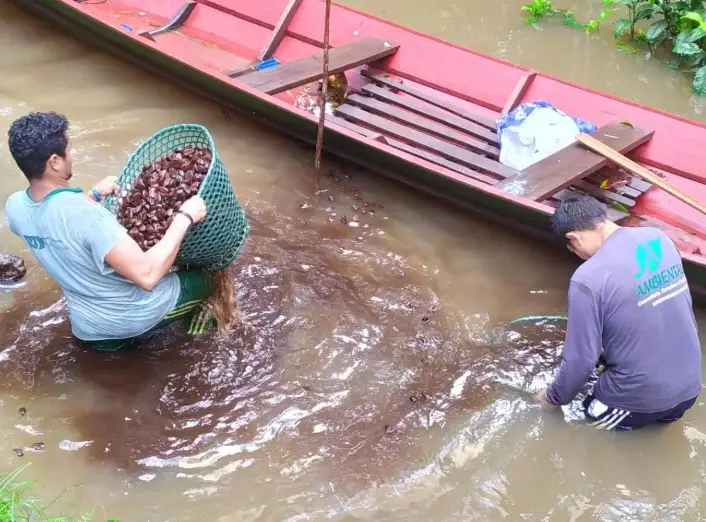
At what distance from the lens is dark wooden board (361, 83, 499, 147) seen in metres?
5.22

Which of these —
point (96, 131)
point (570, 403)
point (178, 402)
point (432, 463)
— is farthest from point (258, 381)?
point (96, 131)

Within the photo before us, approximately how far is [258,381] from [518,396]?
142 cm

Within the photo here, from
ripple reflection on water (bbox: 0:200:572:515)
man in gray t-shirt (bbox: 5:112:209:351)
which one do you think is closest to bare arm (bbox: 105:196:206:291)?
man in gray t-shirt (bbox: 5:112:209:351)

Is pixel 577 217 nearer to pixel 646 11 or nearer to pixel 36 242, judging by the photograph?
pixel 36 242

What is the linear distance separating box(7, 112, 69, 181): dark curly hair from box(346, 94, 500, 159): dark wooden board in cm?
323

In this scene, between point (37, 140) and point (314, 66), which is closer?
point (37, 140)

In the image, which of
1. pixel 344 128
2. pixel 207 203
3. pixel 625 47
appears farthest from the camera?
pixel 625 47

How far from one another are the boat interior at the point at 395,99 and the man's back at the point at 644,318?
1031 millimetres

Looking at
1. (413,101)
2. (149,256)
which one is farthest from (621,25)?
(149,256)

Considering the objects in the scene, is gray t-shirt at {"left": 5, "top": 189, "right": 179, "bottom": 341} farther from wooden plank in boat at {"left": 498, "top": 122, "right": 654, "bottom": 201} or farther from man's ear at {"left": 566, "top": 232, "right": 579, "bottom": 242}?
wooden plank in boat at {"left": 498, "top": 122, "right": 654, "bottom": 201}

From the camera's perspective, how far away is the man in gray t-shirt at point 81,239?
2625mm

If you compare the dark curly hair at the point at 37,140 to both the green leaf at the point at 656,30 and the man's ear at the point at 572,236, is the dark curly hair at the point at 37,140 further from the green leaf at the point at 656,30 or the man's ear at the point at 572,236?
the green leaf at the point at 656,30

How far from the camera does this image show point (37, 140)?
257 centimetres

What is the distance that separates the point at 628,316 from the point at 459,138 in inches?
107
